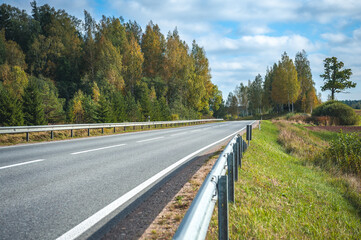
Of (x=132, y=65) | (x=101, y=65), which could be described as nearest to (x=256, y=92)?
(x=132, y=65)

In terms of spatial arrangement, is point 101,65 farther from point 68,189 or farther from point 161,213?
point 161,213

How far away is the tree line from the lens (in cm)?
3659

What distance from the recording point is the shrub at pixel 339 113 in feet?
109

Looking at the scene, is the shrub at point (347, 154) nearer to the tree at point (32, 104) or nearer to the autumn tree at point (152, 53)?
the tree at point (32, 104)

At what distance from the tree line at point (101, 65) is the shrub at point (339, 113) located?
21571 millimetres

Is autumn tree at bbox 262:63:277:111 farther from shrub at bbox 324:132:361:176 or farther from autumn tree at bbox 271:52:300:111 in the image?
shrub at bbox 324:132:361:176

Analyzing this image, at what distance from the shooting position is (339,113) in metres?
34.4

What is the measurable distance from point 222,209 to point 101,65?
1763 inches

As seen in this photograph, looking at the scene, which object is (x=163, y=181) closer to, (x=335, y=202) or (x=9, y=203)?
(x=9, y=203)

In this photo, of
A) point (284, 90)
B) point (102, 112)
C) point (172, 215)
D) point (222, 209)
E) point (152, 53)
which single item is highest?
point (152, 53)

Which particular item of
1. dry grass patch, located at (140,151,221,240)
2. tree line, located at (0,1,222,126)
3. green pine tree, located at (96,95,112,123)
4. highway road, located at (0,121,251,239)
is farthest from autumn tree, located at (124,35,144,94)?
dry grass patch, located at (140,151,221,240)

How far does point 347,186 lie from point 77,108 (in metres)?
30.5

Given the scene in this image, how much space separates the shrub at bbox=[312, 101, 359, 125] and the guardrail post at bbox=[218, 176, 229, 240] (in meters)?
38.7

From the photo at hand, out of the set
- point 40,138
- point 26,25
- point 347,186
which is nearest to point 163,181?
point 347,186
